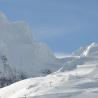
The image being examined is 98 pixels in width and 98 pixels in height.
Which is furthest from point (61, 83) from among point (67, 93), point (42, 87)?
point (67, 93)

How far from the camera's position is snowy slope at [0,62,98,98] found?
121975 millimetres

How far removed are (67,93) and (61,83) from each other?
12.1 meters

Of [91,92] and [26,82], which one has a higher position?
[26,82]

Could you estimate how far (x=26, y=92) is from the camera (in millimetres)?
132250

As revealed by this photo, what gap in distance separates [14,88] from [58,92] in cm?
2209

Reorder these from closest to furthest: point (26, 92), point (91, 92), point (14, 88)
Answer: point (91, 92) < point (26, 92) < point (14, 88)

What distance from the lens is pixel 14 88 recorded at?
477ft

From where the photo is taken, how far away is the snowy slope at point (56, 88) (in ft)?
400

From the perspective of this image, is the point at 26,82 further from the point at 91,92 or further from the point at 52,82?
the point at 91,92

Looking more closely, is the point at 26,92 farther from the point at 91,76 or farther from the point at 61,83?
the point at 91,76

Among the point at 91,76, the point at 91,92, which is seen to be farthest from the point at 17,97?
the point at 91,76

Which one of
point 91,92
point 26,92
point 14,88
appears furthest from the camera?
point 14,88

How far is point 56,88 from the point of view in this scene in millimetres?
130000

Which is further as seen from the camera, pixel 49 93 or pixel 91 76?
pixel 91 76
